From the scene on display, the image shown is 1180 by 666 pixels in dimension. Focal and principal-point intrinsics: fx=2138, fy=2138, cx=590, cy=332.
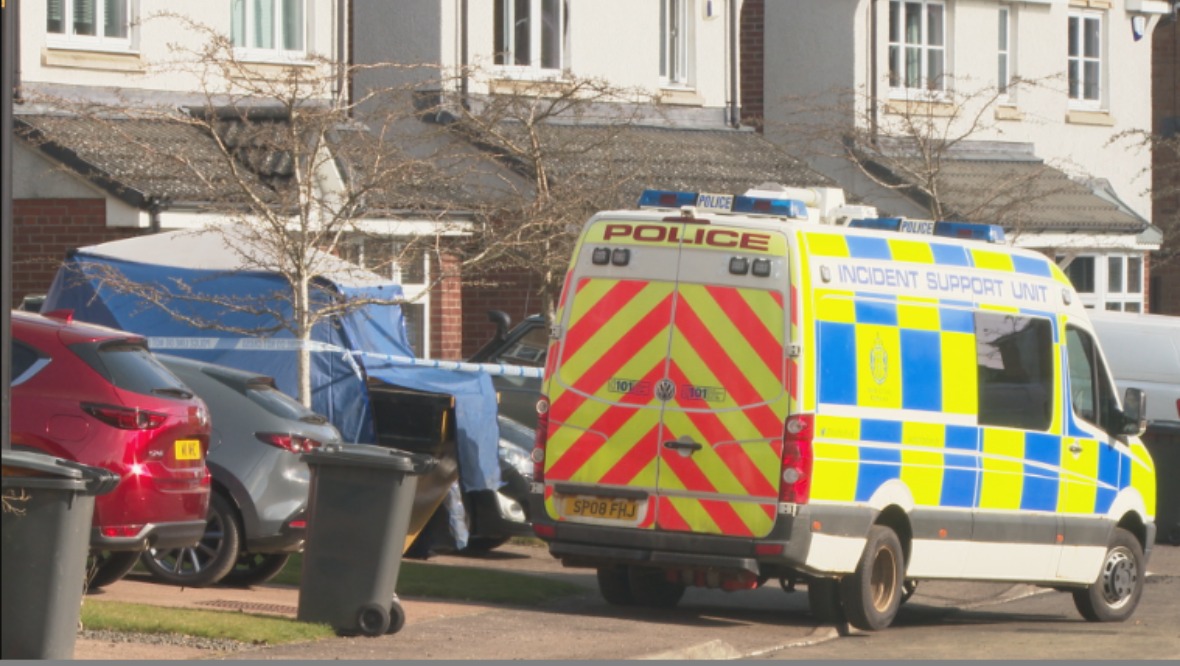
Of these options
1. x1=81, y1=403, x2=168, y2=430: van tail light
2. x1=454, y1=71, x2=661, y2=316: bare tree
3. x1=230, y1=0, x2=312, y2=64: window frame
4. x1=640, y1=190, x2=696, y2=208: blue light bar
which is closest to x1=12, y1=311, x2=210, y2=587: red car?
x1=81, y1=403, x2=168, y2=430: van tail light

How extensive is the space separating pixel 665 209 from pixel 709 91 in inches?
584

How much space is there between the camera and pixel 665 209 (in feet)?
42.1

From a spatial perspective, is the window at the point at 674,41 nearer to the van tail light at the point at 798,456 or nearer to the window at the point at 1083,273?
the window at the point at 1083,273

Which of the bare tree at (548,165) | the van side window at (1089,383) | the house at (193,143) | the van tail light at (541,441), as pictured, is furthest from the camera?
the bare tree at (548,165)

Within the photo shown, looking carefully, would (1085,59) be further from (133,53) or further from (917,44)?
(133,53)

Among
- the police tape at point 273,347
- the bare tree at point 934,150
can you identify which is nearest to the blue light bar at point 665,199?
the police tape at point 273,347

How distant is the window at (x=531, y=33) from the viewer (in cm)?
2488

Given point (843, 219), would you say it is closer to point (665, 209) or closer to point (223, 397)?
point (665, 209)

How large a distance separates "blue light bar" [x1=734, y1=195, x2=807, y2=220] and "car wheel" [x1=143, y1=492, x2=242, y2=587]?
3.65 metres

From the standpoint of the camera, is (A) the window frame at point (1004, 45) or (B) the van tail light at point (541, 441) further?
(A) the window frame at point (1004, 45)

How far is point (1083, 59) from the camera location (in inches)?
1283

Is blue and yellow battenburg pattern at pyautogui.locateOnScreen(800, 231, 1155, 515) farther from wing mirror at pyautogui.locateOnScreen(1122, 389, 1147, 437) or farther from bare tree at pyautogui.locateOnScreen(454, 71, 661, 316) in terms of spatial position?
bare tree at pyautogui.locateOnScreen(454, 71, 661, 316)

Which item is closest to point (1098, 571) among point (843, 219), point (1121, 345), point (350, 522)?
point (843, 219)

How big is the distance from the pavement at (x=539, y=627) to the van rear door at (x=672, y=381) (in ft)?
2.28
